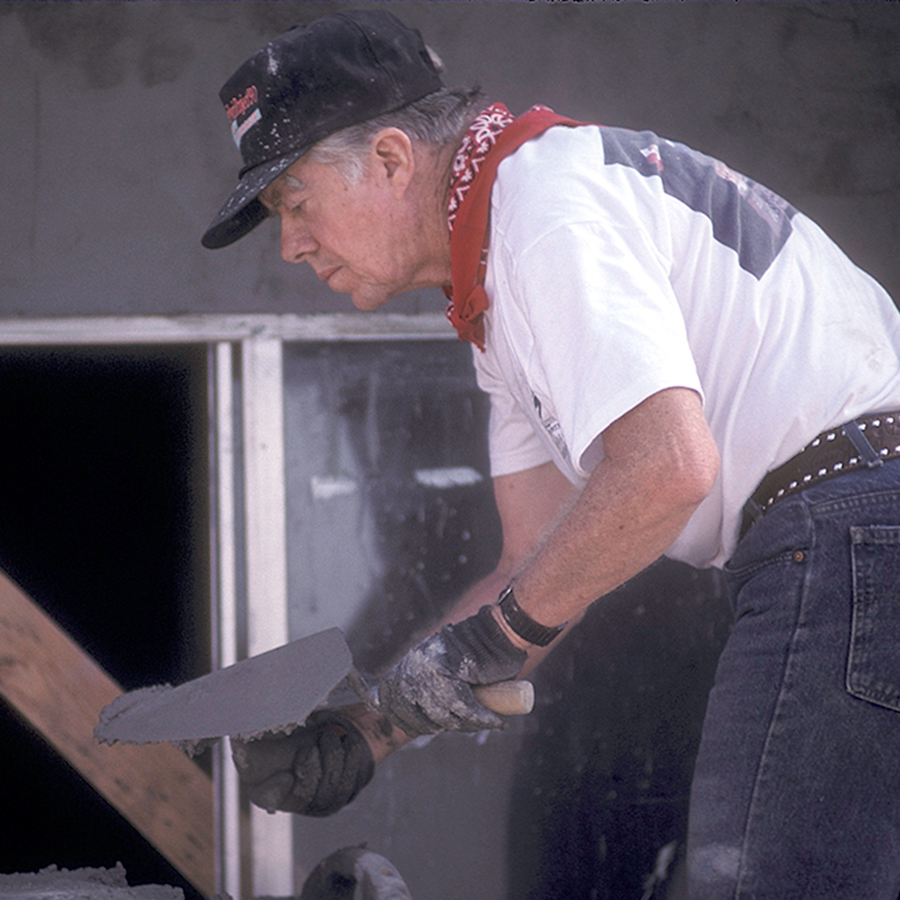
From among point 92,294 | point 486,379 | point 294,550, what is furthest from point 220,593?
point 486,379

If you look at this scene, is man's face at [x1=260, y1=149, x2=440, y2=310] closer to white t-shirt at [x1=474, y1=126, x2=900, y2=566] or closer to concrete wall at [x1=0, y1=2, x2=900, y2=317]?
white t-shirt at [x1=474, y1=126, x2=900, y2=566]

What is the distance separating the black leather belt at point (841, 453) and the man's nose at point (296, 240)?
32.5 inches

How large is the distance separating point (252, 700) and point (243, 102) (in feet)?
3.03

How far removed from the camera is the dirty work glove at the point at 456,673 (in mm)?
1325

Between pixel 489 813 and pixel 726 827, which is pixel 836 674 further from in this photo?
pixel 489 813

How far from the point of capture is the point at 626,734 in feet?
8.21

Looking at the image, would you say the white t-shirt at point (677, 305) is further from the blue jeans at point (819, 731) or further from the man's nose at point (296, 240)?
the man's nose at point (296, 240)

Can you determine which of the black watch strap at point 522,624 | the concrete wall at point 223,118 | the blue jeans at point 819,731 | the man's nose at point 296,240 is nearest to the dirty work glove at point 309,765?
the black watch strap at point 522,624

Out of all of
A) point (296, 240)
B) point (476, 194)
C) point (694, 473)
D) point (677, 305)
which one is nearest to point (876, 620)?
point (694, 473)

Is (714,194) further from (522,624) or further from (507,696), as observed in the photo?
(507,696)

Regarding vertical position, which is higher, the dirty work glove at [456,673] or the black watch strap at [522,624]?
the black watch strap at [522,624]

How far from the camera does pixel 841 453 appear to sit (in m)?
1.19

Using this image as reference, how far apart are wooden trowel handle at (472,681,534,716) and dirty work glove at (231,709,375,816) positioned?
1.29 feet

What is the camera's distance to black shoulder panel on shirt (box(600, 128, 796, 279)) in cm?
122
